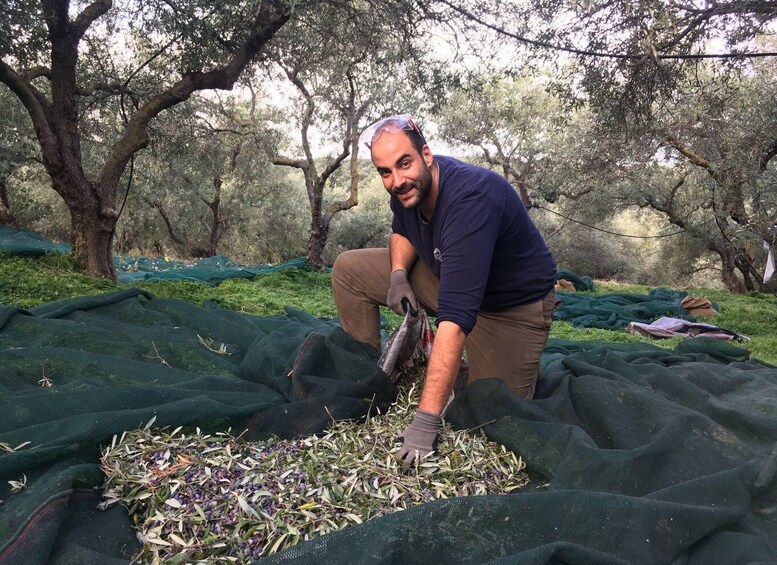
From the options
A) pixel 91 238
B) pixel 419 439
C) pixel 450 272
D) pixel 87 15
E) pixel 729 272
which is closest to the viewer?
pixel 419 439

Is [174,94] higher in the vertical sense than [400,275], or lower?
higher

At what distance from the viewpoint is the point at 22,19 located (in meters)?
6.43

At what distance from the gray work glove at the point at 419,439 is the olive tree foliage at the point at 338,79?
631 cm

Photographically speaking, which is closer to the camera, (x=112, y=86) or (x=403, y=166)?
(x=403, y=166)

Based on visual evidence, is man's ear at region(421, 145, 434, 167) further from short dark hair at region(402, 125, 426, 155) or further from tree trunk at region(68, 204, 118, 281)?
tree trunk at region(68, 204, 118, 281)

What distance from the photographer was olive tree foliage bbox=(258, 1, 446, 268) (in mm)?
8719

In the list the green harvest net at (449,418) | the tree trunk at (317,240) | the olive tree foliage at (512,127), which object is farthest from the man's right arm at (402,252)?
the olive tree foliage at (512,127)

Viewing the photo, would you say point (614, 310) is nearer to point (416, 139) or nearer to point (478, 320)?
point (478, 320)

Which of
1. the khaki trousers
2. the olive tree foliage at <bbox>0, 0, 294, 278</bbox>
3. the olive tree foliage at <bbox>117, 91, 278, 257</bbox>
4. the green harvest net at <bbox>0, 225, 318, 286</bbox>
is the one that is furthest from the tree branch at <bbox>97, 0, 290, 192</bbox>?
the khaki trousers

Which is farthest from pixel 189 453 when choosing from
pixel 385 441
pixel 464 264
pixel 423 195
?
pixel 423 195

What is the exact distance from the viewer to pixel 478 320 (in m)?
3.47

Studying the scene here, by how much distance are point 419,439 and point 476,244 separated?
88 centimetres

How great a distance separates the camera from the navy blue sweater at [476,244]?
262 cm

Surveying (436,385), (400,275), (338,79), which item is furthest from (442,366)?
(338,79)
